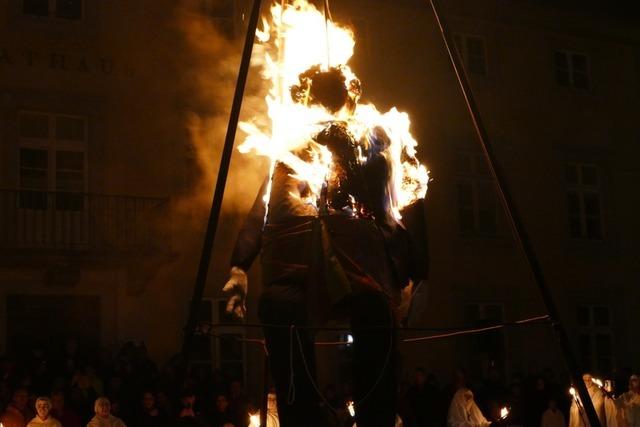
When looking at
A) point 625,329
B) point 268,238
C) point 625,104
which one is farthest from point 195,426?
point 625,104

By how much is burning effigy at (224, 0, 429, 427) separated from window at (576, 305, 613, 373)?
1743 cm

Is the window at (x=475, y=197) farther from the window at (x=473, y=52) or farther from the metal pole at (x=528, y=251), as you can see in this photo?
the metal pole at (x=528, y=251)

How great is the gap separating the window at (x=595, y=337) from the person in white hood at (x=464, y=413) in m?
9.59

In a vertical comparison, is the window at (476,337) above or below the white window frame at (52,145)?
below

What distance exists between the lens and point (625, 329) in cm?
2423

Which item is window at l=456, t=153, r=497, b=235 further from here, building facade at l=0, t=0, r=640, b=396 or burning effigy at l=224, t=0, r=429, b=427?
burning effigy at l=224, t=0, r=429, b=427

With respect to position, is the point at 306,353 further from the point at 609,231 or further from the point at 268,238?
the point at 609,231

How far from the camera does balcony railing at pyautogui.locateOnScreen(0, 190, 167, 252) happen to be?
17016 mm

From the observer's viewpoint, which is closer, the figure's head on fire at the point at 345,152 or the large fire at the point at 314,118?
the figure's head on fire at the point at 345,152

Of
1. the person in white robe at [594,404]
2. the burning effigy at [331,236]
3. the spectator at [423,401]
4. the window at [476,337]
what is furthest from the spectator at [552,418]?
the burning effigy at [331,236]

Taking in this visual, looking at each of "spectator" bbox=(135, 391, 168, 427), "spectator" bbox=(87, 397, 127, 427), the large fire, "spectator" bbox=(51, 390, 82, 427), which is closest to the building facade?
"spectator" bbox=(135, 391, 168, 427)

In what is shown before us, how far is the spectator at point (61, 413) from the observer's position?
38.1 ft

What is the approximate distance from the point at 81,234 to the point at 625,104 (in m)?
13.6

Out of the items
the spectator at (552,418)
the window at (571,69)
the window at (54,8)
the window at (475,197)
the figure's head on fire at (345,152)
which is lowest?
the spectator at (552,418)
